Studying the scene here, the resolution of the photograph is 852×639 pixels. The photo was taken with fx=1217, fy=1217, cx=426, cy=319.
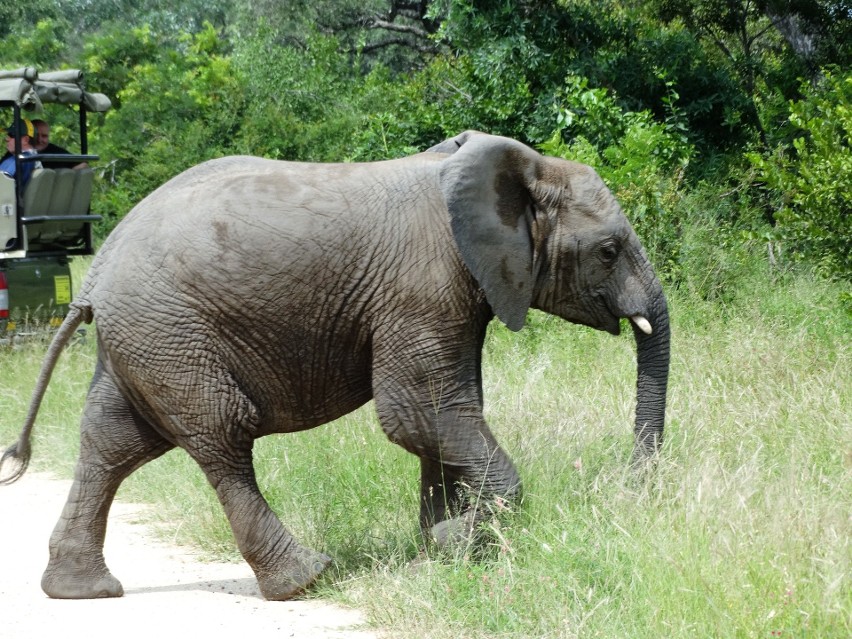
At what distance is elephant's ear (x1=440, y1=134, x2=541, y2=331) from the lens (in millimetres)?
5227

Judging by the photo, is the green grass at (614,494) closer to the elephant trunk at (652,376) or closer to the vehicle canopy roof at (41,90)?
the elephant trunk at (652,376)

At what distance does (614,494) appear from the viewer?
5.48 metres

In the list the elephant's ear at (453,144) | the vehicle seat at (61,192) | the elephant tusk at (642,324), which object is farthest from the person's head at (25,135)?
the elephant tusk at (642,324)

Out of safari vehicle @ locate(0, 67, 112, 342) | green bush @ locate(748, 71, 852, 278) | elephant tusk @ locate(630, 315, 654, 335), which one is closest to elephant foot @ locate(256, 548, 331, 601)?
elephant tusk @ locate(630, 315, 654, 335)

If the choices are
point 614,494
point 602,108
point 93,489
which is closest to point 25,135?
point 602,108

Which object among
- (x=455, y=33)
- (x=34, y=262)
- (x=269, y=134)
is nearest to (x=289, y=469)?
(x=34, y=262)

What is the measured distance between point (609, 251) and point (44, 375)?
8.89ft

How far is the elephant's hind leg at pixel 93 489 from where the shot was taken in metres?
5.56

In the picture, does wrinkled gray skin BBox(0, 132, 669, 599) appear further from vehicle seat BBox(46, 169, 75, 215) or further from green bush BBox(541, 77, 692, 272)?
vehicle seat BBox(46, 169, 75, 215)

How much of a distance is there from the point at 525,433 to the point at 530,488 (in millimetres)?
842

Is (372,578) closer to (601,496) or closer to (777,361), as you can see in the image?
(601,496)

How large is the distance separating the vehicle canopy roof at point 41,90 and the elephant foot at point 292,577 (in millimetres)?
7160

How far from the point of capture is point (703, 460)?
19.2 ft

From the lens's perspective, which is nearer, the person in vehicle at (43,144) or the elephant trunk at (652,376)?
the elephant trunk at (652,376)
